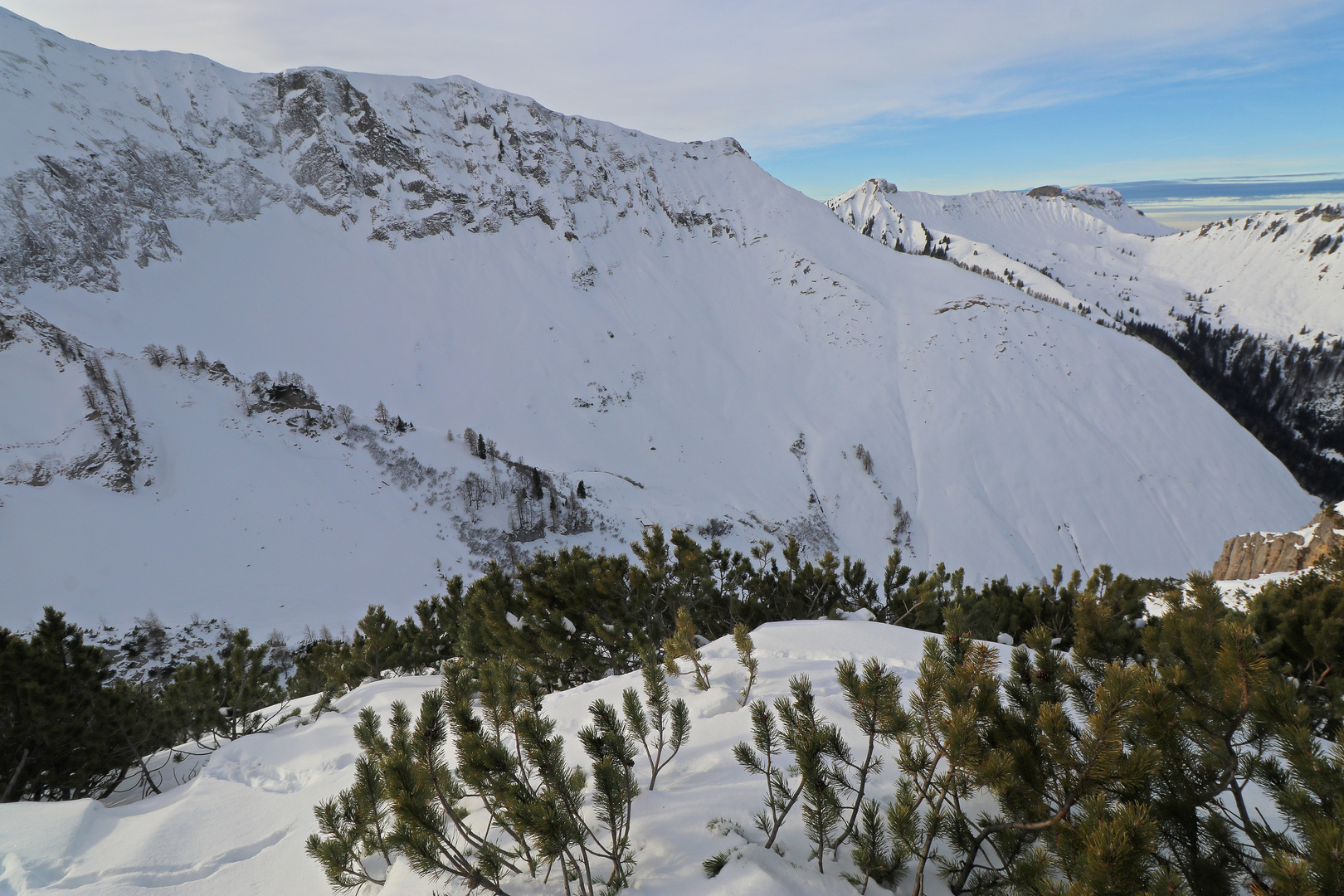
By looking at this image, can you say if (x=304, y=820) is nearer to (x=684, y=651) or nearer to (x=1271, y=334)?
(x=684, y=651)

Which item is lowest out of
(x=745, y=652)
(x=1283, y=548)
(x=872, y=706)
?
(x=1283, y=548)

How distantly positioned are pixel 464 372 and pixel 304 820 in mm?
50435

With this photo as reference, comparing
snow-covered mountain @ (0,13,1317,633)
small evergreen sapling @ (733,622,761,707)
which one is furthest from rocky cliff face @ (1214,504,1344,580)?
snow-covered mountain @ (0,13,1317,633)

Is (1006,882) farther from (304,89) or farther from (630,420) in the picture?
(304,89)

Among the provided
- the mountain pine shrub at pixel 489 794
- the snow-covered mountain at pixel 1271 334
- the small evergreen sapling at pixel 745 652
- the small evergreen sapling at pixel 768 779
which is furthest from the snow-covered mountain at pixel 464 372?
the snow-covered mountain at pixel 1271 334

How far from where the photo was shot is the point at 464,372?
2009 inches

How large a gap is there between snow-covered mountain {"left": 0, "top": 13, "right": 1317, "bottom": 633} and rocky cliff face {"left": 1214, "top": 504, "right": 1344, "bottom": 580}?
A: 73.9 ft

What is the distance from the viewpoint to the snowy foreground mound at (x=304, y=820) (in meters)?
2.90

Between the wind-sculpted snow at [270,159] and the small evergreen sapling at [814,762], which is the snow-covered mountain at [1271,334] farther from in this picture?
the small evergreen sapling at [814,762]

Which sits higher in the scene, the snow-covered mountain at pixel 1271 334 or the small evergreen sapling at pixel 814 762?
the small evergreen sapling at pixel 814 762

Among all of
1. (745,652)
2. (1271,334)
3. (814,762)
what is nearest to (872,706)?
(814,762)

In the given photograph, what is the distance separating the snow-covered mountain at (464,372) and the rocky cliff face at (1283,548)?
22535 mm

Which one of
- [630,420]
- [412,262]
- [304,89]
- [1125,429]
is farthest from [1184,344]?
[304,89]

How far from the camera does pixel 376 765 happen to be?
9.70 feet
